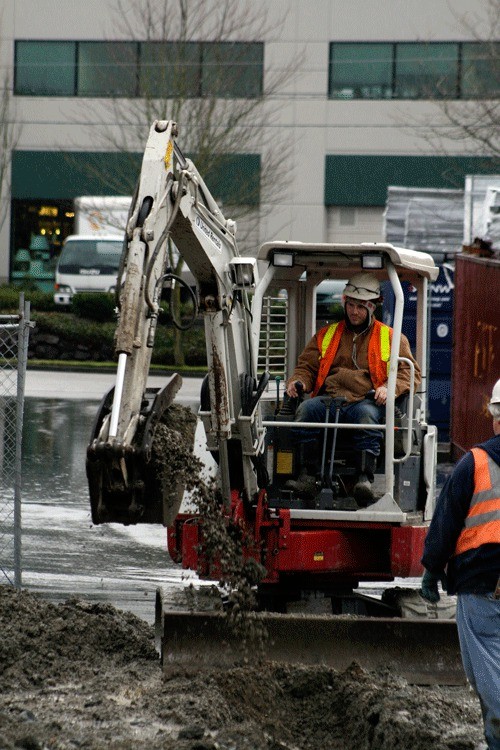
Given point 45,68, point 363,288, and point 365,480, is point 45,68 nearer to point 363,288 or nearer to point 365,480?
point 363,288

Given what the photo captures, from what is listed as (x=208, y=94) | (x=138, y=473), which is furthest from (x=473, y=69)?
(x=138, y=473)

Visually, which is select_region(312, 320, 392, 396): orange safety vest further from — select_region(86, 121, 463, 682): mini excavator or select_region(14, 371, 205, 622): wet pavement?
Result: select_region(14, 371, 205, 622): wet pavement

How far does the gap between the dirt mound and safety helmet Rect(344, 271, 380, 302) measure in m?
2.57

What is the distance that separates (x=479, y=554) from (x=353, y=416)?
2.67 metres

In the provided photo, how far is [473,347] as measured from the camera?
17.3m

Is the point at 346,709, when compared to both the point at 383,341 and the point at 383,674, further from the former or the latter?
the point at 383,341

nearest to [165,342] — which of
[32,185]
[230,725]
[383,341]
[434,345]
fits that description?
[434,345]

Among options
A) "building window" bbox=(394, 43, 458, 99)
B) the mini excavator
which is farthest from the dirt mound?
"building window" bbox=(394, 43, 458, 99)

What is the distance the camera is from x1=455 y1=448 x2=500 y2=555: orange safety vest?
19.9 feet

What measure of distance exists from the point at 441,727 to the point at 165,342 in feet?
80.5

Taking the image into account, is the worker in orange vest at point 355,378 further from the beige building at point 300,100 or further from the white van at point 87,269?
the beige building at point 300,100

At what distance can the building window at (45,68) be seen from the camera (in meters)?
43.6

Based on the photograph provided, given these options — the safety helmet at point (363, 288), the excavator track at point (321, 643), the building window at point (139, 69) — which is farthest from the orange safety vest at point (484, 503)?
the building window at point (139, 69)

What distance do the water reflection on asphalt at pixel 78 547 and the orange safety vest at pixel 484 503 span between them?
111 inches
